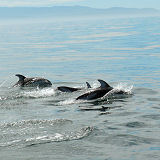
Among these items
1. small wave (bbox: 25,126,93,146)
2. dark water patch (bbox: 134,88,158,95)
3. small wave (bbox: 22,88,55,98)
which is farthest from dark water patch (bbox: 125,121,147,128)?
small wave (bbox: 22,88,55,98)

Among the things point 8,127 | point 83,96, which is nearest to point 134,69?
point 83,96

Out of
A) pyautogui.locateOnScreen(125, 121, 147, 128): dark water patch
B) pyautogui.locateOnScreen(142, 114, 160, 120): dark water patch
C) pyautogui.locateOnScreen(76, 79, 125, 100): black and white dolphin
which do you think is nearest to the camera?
pyautogui.locateOnScreen(125, 121, 147, 128): dark water patch

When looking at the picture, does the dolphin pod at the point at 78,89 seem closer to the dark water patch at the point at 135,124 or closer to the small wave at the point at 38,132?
the small wave at the point at 38,132

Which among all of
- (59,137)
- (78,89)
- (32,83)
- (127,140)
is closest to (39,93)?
(78,89)

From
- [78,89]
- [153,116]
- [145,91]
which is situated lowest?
[145,91]

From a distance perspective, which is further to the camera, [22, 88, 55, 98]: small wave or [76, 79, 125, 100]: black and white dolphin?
[22, 88, 55, 98]: small wave

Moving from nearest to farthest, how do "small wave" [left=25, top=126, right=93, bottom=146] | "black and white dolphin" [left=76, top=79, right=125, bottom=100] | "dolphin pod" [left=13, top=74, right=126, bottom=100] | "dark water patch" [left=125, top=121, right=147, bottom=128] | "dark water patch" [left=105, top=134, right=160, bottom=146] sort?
"dark water patch" [left=105, top=134, right=160, bottom=146] → "small wave" [left=25, top=126, right=93, bottom=146] → "dark water patch" [left=125, top=121, right=147, bottom=128] → "black and white dolphin" [left=76, top=79, right=125, bottom=100] → "dolphin pod" [left=13, top=74, right=126, bottom=100]

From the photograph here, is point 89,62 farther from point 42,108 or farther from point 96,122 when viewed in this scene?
point 96,122

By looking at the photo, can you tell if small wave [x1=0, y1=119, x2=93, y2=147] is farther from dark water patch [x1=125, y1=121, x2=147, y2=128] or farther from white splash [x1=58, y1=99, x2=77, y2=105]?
white splash [x1=58, y1=99, x2=77, y2=105]

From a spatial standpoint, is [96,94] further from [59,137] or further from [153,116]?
[59,137]

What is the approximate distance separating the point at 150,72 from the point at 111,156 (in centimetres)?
2334

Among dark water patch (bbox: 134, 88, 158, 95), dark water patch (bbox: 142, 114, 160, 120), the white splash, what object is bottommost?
dark water patch (bbox: 134, 88, 158, 95)

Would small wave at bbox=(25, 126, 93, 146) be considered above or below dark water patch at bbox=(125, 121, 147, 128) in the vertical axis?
above

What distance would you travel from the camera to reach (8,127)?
49.1 feet
